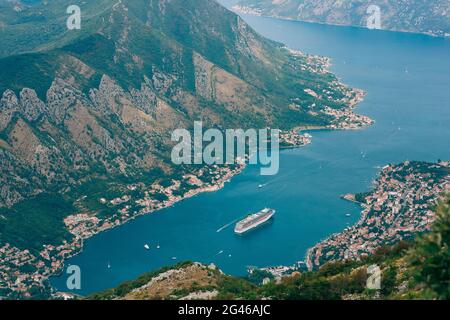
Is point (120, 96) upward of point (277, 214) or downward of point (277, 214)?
upward

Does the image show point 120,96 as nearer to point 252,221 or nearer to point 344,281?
point 252,221

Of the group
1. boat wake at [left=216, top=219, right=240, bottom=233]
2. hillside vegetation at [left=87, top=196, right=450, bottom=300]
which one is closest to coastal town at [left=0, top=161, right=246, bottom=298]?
boat wake at [left=216, top=219, right=240, bottom=233]

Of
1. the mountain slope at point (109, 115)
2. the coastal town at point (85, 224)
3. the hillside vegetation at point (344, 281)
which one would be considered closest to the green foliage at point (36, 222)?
the mountain slope at point (109, 115)

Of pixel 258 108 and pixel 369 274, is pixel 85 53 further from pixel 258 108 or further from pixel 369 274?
pixel 369 274

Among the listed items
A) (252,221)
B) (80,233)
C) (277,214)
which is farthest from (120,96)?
(252,221)

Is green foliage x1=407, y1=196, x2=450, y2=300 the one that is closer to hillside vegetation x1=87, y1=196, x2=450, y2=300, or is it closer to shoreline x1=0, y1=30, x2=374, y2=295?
hillside vegetation x1=87, y1=196, x2=450, y2=300
